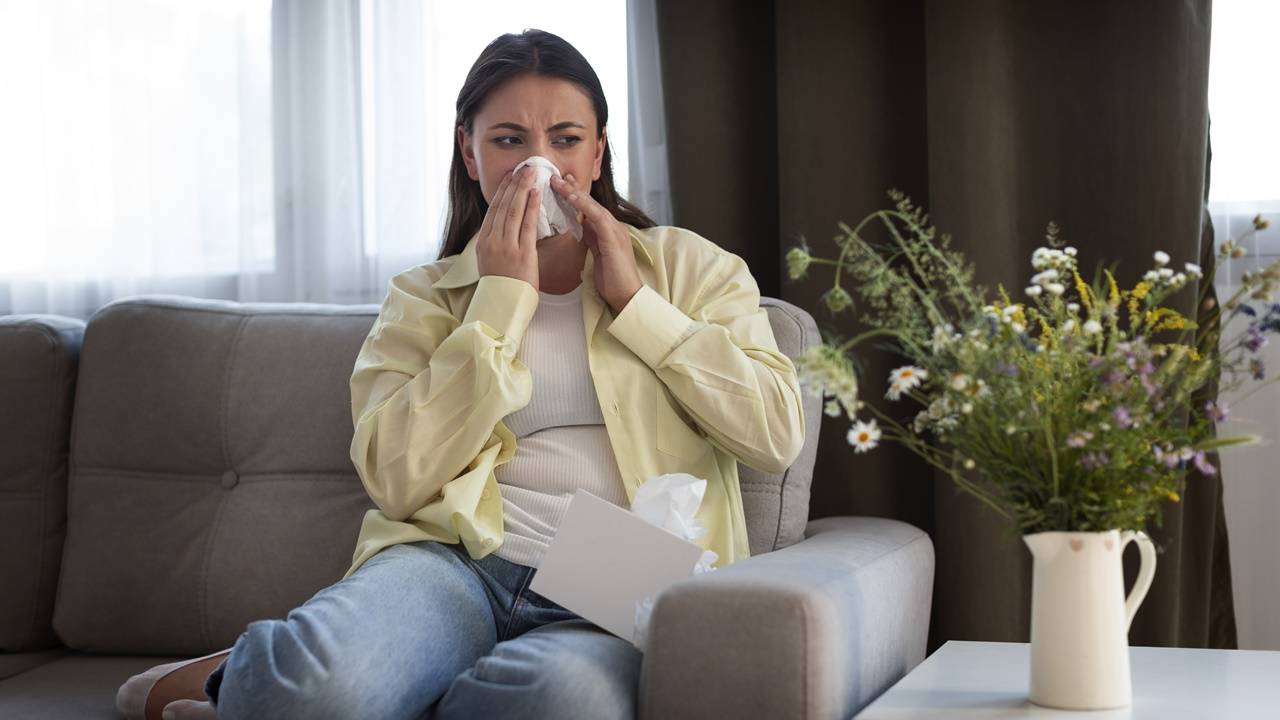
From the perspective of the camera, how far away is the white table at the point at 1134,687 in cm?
106

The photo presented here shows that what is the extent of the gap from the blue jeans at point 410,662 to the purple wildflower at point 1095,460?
1.64ft

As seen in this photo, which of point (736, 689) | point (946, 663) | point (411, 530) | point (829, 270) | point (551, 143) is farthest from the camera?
point (829, 270)

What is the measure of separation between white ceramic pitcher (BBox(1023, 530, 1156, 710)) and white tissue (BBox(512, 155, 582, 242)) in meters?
0.82

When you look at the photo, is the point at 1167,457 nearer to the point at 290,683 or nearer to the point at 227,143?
the point at 290,683

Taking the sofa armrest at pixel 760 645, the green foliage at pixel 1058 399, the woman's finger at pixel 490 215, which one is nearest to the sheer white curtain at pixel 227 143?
the woman's finger at pixel 490 215

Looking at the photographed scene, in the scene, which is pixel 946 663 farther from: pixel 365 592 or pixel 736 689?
pixel 365 592

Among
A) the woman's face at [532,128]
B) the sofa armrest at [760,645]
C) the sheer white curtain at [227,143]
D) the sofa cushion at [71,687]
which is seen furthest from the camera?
the sheer white curtain at [227,143]

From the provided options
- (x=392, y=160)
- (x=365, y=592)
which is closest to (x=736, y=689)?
(x=365, y=592)

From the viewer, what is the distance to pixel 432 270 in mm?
1743

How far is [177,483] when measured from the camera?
1.81 metres

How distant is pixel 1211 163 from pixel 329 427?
144 cm

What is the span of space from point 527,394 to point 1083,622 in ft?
2.44

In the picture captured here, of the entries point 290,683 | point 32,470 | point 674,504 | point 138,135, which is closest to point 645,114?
point 674,504

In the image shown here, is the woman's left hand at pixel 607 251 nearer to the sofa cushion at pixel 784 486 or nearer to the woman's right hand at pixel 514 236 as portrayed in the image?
the woman's right hand at pixel 514 236
